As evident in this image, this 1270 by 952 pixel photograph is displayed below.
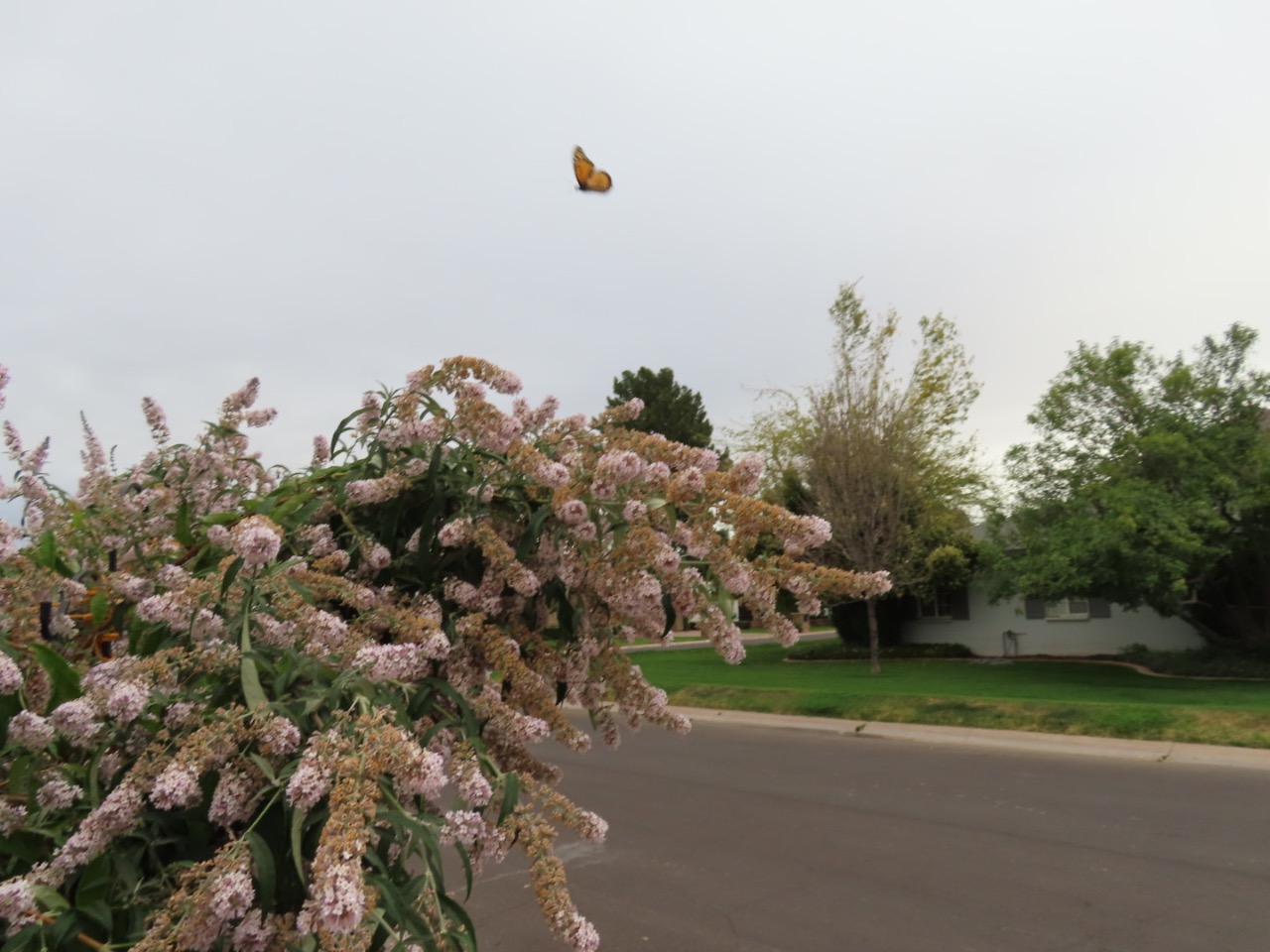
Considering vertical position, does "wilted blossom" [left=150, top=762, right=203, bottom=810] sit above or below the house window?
below

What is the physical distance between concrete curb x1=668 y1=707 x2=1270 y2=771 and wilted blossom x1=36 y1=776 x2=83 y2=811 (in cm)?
1034

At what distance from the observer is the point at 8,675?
180cm

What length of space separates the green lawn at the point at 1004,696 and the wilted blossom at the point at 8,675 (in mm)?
13617

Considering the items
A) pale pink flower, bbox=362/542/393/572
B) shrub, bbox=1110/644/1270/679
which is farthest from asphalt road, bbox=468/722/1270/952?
shrub, bbox=1110/644/1270/679

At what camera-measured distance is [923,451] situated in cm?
2556

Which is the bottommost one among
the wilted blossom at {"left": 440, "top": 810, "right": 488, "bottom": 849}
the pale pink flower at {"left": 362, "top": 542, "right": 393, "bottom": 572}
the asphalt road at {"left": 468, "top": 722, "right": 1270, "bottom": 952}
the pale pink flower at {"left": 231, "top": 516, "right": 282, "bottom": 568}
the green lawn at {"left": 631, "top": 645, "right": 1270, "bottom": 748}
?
the asphalt road at {"left": 468, "top": 722, "right": 1270, "bottom": 952}

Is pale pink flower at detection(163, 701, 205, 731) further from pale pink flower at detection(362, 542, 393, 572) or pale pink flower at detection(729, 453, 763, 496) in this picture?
pale pink flower at detection(729, 453, 763, 496)

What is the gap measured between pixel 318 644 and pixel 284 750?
29 centimetres

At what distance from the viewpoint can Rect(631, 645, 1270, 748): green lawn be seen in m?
13.4

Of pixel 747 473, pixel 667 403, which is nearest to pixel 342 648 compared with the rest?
pixel 747 473

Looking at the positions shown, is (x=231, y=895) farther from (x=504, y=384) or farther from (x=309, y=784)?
(x=504, y=384)

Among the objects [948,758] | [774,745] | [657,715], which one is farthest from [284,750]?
[774,745]

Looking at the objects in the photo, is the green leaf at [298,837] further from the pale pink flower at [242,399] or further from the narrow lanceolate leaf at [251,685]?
the pale pink flower at [242,399]

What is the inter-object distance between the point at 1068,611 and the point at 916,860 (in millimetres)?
18742
